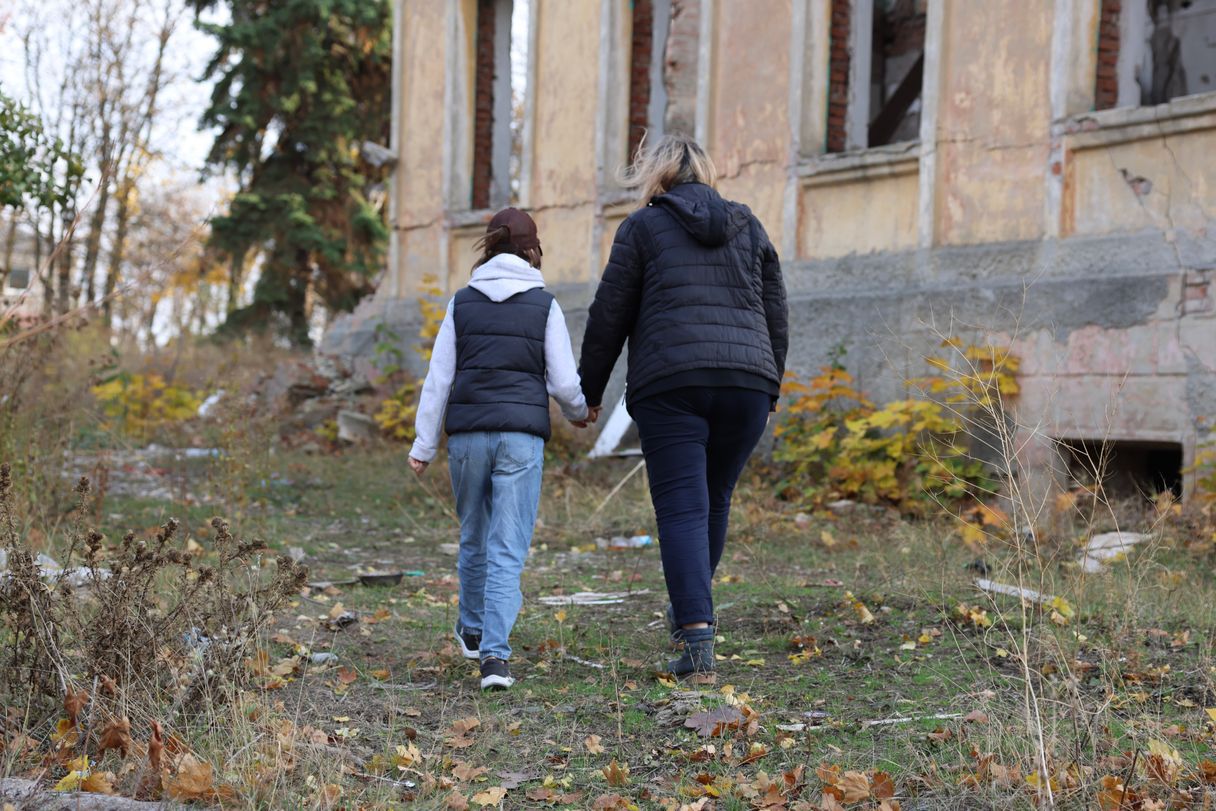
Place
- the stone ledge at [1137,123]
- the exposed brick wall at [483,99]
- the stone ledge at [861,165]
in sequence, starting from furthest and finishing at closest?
1. the exposed brick wall at [483,99]
2. the stone ledge at [861,165]
3. the stone ledge at [1137,123]

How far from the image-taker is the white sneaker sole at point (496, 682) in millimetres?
4328

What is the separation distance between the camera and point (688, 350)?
435 centimetres

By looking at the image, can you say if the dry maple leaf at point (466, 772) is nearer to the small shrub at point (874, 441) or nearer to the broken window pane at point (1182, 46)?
the small shrub at point (874, 441)

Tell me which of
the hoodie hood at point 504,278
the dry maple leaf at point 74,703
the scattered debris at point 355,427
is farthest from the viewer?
the scattered debris at point 355,427

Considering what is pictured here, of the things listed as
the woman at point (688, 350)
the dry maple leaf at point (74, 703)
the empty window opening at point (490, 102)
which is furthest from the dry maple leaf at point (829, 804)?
the empty window opening at point (490, 102)

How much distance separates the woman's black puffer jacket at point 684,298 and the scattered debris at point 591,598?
66.5 inches

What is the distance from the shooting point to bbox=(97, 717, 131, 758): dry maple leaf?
3359 mm

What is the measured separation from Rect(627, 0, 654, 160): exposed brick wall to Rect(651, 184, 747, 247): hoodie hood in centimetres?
748

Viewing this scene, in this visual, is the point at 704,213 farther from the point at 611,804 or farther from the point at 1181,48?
the point at 1181,48

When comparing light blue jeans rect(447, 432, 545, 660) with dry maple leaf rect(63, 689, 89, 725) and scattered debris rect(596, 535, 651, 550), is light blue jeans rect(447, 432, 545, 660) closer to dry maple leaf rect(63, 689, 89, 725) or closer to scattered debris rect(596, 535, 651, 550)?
dry maple leaf rect(63, 689, 89, 725)

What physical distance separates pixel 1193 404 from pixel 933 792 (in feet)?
17.3

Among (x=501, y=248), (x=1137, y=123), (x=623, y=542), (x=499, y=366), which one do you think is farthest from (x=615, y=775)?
(x=1137, y=123)

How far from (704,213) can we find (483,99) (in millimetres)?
10051

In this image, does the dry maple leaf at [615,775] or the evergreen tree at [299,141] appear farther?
the evergreen tree at [299,141]
